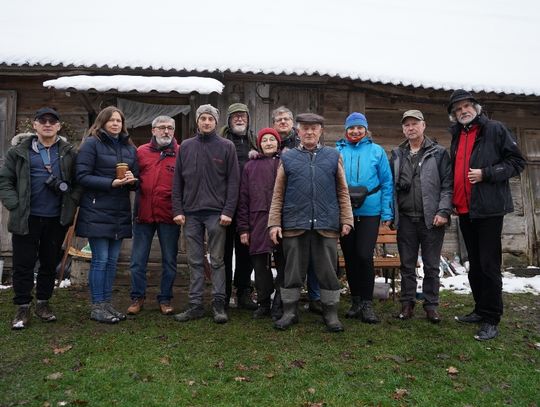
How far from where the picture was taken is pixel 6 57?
692cm

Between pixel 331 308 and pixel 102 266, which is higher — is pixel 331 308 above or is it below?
below

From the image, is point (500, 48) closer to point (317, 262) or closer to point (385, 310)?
point (385, 310)

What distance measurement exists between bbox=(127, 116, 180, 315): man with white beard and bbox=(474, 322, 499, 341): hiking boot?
2.81 meters

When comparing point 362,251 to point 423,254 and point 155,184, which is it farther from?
point 155,184

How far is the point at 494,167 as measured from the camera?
382cm

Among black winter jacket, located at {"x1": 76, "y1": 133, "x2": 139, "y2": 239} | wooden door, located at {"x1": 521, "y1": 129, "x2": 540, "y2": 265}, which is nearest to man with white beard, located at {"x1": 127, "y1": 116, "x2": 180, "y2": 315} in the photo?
black winter jacket, located at {"x1": 76, "y1": 133, "x2": 139, "y2": 239}

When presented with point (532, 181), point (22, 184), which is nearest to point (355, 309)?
point (22, 184)

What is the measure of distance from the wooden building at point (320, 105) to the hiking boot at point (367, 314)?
12.7ft

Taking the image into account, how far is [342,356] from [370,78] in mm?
4852

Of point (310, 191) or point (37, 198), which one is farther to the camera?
point (37, 198)

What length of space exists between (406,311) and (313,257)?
1.18 metres

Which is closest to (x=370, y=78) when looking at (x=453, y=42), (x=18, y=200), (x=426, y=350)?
(x=453, y=42)

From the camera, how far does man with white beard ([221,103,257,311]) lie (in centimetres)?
459

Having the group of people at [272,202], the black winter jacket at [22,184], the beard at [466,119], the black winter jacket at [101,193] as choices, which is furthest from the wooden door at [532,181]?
the black winter jacket at [22,184]
